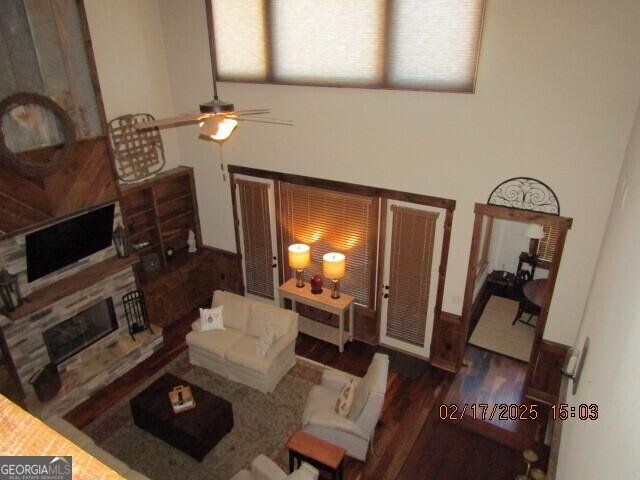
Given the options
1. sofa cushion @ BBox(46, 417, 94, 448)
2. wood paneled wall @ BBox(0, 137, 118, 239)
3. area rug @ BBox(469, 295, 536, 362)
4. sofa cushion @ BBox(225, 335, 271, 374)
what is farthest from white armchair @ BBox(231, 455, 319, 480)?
area rug @ BBox(469, 295, 536, 362)

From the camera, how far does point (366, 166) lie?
235 inches

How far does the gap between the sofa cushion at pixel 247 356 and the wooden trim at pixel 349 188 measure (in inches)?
90.8

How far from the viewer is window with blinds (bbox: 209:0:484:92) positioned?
16.2ft

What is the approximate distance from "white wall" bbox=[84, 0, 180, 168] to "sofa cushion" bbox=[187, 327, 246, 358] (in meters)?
3.13

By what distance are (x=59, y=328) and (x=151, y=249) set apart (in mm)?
1856

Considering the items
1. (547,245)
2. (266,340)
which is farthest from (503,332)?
(266,340)

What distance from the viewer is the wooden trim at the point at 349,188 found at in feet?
18.5

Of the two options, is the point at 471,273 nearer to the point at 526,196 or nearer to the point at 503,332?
the point at 526,196

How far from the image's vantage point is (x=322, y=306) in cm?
661

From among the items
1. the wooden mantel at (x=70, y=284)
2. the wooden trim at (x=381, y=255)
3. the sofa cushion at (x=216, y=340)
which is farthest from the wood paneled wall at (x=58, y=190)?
the wooden trim at (x=381, y=255)

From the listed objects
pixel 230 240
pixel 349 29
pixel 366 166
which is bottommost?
pixel 230 240

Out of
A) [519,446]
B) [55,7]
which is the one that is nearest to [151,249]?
[55,7]

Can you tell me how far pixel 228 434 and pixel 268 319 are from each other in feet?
5.03

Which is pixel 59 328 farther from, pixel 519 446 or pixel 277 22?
pixel 519 446
